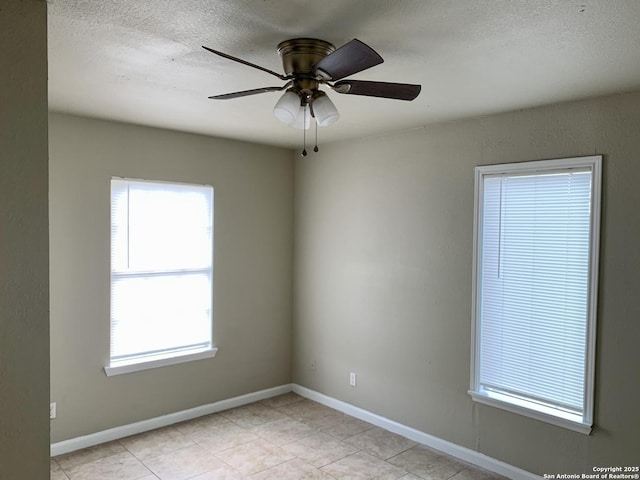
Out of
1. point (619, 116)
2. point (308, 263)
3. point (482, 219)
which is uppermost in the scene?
point (619, 116)

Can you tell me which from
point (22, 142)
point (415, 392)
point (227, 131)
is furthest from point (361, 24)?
point (415, 392)

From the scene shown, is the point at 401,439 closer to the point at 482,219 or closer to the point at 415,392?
the point at 415,392

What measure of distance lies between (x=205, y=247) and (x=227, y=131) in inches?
41.5

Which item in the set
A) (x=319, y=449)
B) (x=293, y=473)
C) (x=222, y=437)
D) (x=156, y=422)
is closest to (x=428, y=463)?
(x=319, y=449)

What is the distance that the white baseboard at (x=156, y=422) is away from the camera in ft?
11.8

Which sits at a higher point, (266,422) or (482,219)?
(482,219)

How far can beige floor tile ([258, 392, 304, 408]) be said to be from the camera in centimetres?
464

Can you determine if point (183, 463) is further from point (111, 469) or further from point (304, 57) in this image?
point (304, 57)

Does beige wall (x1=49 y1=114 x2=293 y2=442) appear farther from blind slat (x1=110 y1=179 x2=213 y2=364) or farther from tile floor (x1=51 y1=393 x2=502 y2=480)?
tile floor (x1=51 y1=393 x2=502 y2=480)

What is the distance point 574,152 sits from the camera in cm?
297

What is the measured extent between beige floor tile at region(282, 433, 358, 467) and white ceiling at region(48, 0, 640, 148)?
2.54m

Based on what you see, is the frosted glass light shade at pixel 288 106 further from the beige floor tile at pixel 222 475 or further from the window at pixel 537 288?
the beige floor tile at pixel 222 475

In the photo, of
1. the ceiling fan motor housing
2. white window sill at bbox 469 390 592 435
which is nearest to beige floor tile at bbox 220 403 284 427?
white window sill at bbox 469 390 592 435

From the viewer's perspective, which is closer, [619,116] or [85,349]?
[619,116]
